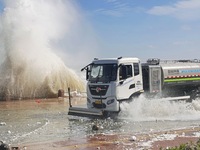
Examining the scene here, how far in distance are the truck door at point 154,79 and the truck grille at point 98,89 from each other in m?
2.81

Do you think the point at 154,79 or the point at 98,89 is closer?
the point at 98,89

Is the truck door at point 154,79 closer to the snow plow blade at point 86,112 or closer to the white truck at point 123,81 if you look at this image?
the white truck at point 123,81

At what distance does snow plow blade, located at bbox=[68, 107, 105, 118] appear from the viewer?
52.1 ft

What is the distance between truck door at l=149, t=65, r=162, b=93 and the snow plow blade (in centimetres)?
327

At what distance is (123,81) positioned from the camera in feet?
52.9

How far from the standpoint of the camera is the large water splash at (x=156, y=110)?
16.4 metres

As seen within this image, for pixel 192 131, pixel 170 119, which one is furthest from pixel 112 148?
pixel 170 119

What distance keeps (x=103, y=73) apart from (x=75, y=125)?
2710 mm

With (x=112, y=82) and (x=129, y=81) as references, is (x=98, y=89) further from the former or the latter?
(x=129, y=81)

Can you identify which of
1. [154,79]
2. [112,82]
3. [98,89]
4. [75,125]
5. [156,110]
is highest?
[154,79]

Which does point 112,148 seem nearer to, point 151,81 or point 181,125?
point 181,125

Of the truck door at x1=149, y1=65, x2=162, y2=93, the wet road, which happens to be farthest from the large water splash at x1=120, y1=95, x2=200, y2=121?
the truck door at x1=149, y1=65, x2=162, y2=93

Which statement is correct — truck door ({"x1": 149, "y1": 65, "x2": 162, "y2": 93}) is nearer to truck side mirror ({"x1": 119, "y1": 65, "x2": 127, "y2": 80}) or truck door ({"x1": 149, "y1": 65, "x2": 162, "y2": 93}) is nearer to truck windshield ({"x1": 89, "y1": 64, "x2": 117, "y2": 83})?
truck side mirror ({"x1": 119, "y1": 65, "x2": 127, "y2": 80})

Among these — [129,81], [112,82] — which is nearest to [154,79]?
[129,81]
